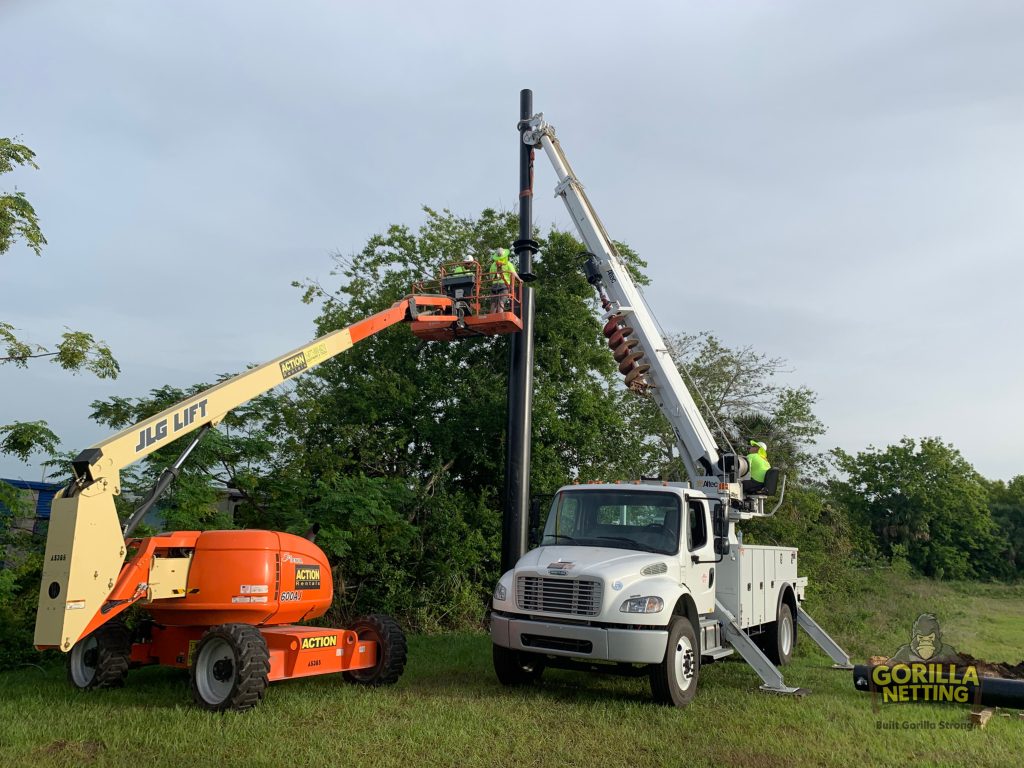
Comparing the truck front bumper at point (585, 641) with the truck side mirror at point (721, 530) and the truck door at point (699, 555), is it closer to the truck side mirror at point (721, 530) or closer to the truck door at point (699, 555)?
the truck door at point (699, 555)

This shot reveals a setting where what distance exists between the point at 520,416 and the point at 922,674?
7.30 meters

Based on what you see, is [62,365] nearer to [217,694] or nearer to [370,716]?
[217,694]

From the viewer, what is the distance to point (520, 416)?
44.7 ft

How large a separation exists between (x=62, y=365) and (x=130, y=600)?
4826mm

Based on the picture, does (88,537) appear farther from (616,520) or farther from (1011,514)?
(1011,514)

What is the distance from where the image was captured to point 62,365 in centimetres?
1086

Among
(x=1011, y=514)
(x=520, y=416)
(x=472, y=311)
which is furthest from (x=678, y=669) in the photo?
(x=1011, y=514)

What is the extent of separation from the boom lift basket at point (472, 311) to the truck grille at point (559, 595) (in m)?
5.11

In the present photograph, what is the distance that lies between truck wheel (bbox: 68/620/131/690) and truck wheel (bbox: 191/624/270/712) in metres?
1.36

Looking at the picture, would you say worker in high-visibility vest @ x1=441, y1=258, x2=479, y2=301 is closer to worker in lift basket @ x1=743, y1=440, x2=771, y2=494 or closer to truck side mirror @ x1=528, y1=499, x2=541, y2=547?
truck side mirror @ x1=528, y1=499, x2=541, y2=547

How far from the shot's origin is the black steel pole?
1320 centimetres

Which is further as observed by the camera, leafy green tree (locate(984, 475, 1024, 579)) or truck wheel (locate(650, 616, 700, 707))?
leafy green tree (locate(984, 475, 1024, 579))

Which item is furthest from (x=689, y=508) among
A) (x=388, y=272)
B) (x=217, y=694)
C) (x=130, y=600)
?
(x=388, y=272)

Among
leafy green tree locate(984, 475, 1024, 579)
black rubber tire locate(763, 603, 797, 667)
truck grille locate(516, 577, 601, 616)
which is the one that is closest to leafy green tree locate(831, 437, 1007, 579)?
leafy green tree locate(984, 475, 1024, 579)
